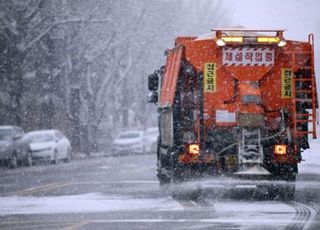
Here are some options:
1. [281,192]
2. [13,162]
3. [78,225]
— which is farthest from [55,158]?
[78,225]

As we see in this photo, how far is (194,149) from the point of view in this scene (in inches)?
696

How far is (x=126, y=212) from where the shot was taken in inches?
612

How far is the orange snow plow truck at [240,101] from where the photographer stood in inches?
694

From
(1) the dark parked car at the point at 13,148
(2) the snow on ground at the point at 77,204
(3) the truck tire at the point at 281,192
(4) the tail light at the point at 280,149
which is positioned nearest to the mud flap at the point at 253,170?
(4) the tail light at the point at 280,149

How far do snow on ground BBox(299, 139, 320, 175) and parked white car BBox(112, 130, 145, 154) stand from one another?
662 inches

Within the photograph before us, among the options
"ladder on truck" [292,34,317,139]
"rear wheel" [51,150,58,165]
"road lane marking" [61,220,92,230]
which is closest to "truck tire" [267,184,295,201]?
"ladder on truck" [292,34,317,139]

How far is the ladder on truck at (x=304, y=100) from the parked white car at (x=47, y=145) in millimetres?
22207

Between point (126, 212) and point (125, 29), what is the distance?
4055 centimetres

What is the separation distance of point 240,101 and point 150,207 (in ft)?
9.31

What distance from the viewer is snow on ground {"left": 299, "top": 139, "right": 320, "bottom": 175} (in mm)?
28219

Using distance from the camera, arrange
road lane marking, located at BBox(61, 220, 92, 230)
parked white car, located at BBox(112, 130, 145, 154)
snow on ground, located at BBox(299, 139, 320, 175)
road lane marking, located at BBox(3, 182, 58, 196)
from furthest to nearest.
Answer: parked white car, located at BBox(112, 130, 145, 154), snow on ground, located at BBox(299, 139, 320, 175), road lane marking, located at BBox(3, 182, 58, 196), road lane marking, located at BBox(61, 220, 92, 230)

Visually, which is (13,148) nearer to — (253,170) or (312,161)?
(312,161)

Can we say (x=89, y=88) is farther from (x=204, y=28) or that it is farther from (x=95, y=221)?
(x=95, y=221)

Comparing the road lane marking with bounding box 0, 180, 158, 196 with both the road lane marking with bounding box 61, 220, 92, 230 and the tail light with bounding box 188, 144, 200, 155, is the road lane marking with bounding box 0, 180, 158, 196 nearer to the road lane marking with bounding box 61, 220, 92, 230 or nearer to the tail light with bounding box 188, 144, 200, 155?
the tail light with bounding box 188, 144, 200, 155
